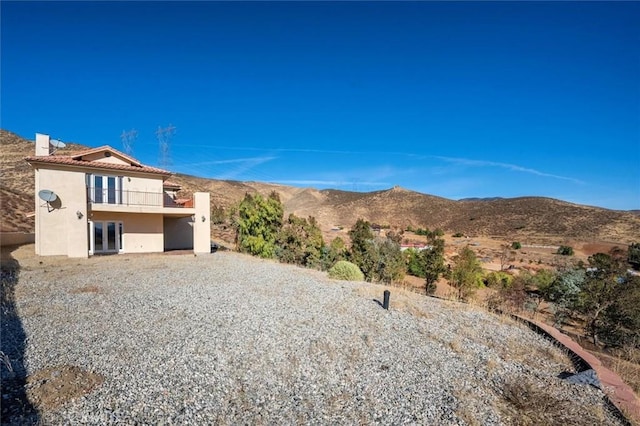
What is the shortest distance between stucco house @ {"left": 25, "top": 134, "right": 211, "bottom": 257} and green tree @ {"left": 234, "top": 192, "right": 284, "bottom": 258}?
104 inches

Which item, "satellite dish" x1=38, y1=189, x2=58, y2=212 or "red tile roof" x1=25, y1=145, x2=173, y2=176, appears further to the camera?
"red tile roof" x1=25, y1=145, x2=173, y2=176

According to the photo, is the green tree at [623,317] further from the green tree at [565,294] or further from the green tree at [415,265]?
the green tree at [415,265]

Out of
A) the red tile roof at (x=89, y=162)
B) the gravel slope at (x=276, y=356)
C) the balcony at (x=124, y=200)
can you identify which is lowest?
the gravel slope at (x=276, y=356)

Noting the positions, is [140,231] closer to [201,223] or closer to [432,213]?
[201,223]

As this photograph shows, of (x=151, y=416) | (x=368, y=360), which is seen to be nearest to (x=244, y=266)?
(x=368, y=360)

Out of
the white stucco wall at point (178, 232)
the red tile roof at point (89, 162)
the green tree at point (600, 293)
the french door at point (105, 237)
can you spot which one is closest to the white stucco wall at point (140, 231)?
the french door at point (105, 237)

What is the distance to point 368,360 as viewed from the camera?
19.4 ft

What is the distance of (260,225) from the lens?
21.9 m

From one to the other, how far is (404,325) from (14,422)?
694 centimetres

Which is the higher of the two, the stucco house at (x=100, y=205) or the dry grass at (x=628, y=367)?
the stucco house at (x=100, y=205)

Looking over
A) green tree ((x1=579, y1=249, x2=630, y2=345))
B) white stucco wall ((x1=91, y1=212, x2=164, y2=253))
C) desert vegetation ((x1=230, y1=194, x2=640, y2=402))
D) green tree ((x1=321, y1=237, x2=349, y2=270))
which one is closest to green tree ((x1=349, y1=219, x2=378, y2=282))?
desert vegetation ((x1=230, y1=194, x2=640, y2=402))

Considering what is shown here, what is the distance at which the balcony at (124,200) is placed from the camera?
17.3 m

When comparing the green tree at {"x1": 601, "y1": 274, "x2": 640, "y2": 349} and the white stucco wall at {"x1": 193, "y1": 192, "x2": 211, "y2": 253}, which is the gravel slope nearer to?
the green tree at {"x1": 601, "y1": 274, "x2": 640, "y2": 349}

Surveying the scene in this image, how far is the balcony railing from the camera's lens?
1752 centimetres
